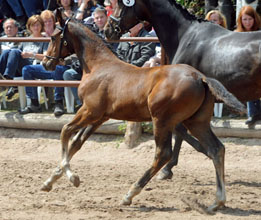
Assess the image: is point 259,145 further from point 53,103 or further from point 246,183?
point 53,103

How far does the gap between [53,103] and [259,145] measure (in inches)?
132

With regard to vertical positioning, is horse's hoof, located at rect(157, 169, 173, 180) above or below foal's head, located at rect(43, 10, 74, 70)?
below

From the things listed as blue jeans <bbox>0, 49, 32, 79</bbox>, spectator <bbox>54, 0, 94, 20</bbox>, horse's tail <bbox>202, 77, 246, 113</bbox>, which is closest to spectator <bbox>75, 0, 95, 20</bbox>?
spectator <bbox>54, 0, 94, 20</bbox>

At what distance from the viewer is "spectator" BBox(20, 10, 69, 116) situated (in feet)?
29.3

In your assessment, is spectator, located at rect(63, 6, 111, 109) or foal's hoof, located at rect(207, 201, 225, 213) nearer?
foal's hoof, located at rect(207, 201, 225, 213)

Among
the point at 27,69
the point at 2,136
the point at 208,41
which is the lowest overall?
the point at 2,136

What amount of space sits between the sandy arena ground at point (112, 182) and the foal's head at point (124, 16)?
5.40 feet

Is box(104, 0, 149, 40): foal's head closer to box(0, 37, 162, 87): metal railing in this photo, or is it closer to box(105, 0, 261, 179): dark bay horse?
box(105, 0, 261, 179): dark bay horse

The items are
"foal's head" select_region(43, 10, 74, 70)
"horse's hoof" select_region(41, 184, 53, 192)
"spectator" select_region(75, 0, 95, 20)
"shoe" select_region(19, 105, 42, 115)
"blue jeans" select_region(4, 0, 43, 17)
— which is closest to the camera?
"horse's hoof" select_region(41, 184, 53, 192)

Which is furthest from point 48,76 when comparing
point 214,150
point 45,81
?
point 214,150

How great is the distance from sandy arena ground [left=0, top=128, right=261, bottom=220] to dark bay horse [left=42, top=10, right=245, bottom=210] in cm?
25

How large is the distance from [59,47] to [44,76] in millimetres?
2743

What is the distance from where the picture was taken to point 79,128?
5.99m

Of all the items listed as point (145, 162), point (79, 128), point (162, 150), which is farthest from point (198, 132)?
point (145, 162)
